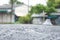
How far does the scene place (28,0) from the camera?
35906 mm

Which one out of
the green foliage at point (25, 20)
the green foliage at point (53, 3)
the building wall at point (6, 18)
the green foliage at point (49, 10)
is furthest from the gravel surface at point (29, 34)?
the building wall at point (6, 18)

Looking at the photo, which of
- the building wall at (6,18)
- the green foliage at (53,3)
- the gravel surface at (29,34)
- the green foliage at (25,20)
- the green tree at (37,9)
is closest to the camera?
the gravel surface at (29,34)

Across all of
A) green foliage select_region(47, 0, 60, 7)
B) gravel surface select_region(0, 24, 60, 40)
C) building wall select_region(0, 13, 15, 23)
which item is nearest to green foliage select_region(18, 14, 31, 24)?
building wall select_region(0, 13, 15, 23)

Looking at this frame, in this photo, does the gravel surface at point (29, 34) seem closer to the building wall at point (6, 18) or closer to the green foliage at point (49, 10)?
the green foliage at point (49, 10)

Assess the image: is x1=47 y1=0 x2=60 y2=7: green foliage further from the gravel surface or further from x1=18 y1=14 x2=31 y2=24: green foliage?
the gravel surface

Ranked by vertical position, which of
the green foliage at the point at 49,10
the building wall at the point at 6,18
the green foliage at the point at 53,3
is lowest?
the building wall at the point at 6,18

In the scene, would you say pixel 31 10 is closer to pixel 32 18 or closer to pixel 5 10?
pixel 32 18

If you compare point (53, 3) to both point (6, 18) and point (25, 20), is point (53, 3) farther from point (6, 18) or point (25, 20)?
point (6, 18)

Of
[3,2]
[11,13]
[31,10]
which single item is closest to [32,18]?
[31,10]

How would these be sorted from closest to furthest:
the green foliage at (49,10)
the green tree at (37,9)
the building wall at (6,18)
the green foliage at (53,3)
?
the green foliage at (49,10) < the green tree at (37,9) < the green foliage at (53,3) < the building wall at (6,18)

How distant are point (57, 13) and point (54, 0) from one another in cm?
180

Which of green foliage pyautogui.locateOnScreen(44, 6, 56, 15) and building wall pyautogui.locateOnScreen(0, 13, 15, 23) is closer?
green foliage pyautogui.locateOnScreen(44, 6, 56, 15)

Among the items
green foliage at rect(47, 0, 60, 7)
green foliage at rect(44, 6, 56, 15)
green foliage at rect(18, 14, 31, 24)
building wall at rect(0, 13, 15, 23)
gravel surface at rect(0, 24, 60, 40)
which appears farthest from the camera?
building wall at rect(0, 13, 15, 23)

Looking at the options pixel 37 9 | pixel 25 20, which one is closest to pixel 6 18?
pixel 25 20
